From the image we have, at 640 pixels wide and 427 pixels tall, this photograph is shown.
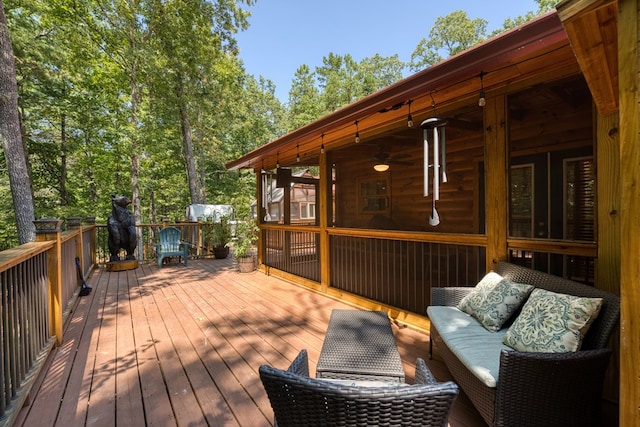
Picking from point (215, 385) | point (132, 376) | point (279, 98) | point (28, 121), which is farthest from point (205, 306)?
point (279, 98)

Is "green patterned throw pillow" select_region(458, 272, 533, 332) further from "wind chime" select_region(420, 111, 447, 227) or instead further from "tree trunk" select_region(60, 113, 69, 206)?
"tree trunk" select_region(60, 113, 69, 206)

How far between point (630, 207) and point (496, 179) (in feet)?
5.42

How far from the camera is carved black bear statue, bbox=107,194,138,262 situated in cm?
591

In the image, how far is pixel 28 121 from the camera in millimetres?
10273

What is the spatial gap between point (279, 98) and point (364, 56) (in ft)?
26.7

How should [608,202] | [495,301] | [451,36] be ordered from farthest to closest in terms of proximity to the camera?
[451,36] < [495,301] < [608,202]

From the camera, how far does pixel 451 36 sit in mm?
18094

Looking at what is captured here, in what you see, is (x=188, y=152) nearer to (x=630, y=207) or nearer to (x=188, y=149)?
(x=188, y=149)

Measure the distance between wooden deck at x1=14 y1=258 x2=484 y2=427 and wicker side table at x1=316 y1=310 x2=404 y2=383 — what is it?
52 centimetres

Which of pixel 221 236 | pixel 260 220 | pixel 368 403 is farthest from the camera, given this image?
pixel 221 236

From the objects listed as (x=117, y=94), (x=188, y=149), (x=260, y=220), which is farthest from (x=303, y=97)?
(x=260, y=220)

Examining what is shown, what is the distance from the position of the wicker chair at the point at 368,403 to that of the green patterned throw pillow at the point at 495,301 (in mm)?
1393

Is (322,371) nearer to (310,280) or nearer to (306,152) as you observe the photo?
(310,280)

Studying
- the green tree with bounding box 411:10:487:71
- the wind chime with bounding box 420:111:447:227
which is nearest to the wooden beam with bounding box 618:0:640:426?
the wind chime with bounding box 420:111:447:227
